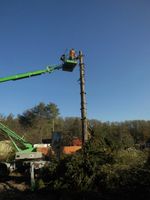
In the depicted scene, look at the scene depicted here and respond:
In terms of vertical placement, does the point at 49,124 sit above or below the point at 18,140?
above

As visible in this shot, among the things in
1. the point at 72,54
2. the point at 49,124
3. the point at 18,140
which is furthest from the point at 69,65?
the point at 49,124

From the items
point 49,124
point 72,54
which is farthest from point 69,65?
point 49,124

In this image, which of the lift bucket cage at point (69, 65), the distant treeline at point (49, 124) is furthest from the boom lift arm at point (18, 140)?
the distant treeline at point (49, 124)

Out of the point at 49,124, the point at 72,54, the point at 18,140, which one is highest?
the point at 72,54

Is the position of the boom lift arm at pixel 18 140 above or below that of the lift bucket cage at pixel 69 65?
below

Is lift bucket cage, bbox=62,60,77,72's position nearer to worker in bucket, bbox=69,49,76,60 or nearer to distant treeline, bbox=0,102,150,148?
worker in bucket, bbox=69,49,76,60

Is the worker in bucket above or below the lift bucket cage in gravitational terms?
above

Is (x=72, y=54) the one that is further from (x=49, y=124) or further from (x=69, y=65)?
(x=49, y=124)

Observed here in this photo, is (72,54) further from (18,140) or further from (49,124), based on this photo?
(49,124)

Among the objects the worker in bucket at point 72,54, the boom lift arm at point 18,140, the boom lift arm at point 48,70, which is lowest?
the boom lift arm at point 18,140

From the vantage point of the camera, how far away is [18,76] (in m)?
17.4

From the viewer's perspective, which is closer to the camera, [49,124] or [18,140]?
[18,140]

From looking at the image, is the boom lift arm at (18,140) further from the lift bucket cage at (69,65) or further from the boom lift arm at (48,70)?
the lift bucket cage at (69,65)

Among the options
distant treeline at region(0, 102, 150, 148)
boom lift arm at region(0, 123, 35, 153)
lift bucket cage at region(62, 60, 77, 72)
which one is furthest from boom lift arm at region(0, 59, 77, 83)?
distant treeline at region(0, 102, 150, 148)
